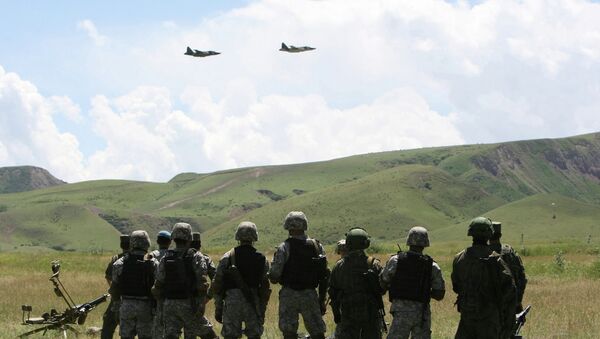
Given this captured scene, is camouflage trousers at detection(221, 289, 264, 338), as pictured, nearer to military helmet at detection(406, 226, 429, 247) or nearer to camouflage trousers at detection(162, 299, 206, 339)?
camouflage trousers at detection(162, 299, 206, 339)

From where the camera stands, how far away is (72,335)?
732 inches

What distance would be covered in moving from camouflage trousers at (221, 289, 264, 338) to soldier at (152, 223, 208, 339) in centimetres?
45

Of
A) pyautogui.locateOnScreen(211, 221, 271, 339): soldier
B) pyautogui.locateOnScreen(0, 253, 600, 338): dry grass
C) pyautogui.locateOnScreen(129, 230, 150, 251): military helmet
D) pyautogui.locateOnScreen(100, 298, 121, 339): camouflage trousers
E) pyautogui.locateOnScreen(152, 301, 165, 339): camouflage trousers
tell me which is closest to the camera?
pyautogui.locateOnScreen(211, 221, 271, 339): soldier

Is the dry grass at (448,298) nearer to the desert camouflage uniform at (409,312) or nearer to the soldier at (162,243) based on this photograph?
the soldier at (162,243)

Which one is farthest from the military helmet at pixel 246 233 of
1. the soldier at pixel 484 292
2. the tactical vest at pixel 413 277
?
the soldier at pixel 484 292

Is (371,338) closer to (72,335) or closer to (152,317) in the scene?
(152,317)

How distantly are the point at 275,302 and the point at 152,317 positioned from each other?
12.1 metres

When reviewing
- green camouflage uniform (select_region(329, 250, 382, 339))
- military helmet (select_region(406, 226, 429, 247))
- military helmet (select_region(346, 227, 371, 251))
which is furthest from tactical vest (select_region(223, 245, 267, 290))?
military helmet (select_region(406, 226, 429, 247))

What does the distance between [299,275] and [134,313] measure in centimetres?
301

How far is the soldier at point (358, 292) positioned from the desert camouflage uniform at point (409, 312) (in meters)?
0.27

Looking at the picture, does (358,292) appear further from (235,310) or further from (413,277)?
(235,310)

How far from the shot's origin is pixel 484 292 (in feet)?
37.7

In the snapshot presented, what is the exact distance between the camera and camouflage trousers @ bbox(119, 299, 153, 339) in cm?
1410

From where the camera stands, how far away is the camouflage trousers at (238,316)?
1337 centimetres
